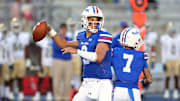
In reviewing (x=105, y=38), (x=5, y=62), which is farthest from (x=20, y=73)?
(x=105, y=38)

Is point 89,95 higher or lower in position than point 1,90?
higher

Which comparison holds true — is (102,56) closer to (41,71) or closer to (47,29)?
(47,29)

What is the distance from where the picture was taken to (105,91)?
6078mm

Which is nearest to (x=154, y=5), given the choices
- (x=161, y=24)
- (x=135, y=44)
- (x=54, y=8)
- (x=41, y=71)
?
(x=161, y=24)

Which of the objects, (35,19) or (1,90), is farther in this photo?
(35,19)

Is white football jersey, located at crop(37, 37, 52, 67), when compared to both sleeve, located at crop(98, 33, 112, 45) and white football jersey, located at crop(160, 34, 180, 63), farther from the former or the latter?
sleeve, located at crop(98, 33, 112, 45)

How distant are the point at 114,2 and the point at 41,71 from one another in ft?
25.4

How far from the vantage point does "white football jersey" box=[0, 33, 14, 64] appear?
12172mm

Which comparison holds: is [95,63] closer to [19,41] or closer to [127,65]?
[127,65]

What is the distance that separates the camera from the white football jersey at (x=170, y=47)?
14.0 metres

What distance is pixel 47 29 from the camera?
20.1 ft

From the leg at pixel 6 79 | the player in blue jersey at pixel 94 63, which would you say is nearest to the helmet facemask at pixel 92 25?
the player in blue jersey at pixel 94 63

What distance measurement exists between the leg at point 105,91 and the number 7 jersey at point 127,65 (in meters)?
0.27

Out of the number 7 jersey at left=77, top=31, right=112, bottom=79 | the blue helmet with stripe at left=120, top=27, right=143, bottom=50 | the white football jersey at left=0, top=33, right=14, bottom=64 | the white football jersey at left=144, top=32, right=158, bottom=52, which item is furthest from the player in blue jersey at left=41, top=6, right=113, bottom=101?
the white football jersey at left=144, top=32, right=158, bottom=52
